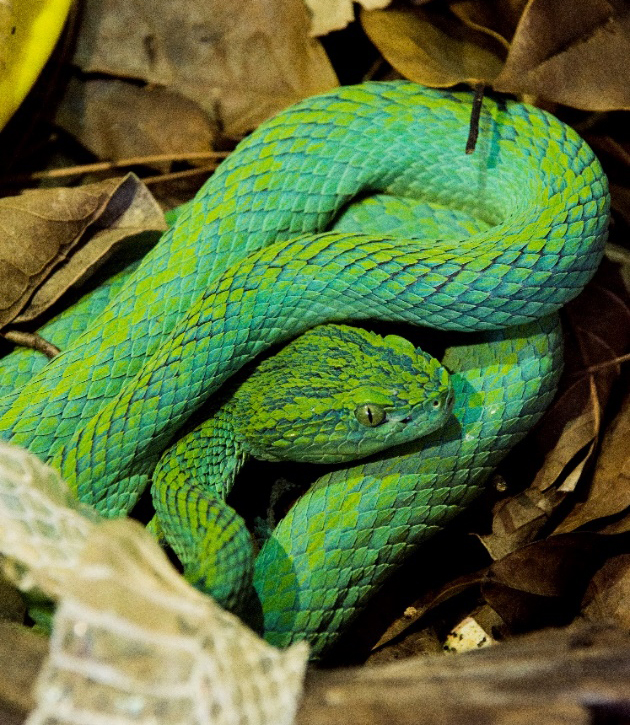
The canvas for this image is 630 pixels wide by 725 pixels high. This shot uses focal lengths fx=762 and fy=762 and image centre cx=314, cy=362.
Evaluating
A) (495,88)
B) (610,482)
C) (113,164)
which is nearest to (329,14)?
(495,88)

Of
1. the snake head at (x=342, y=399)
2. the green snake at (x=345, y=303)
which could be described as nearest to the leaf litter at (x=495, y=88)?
the green snake at (x=345, y=303)

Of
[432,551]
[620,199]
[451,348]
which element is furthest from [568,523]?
[620,199]

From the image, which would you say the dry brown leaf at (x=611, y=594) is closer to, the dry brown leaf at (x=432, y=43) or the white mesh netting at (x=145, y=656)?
the white mesh netting at (x=145, y=656)

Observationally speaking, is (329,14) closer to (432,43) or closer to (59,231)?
(432,43)

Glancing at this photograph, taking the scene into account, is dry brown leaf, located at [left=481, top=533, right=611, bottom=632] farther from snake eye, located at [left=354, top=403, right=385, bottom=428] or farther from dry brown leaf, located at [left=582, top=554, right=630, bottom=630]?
snake eye, located at [left=354, top=403, right=385, bottom=428]

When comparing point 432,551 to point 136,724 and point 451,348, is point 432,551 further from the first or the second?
point 136,724
